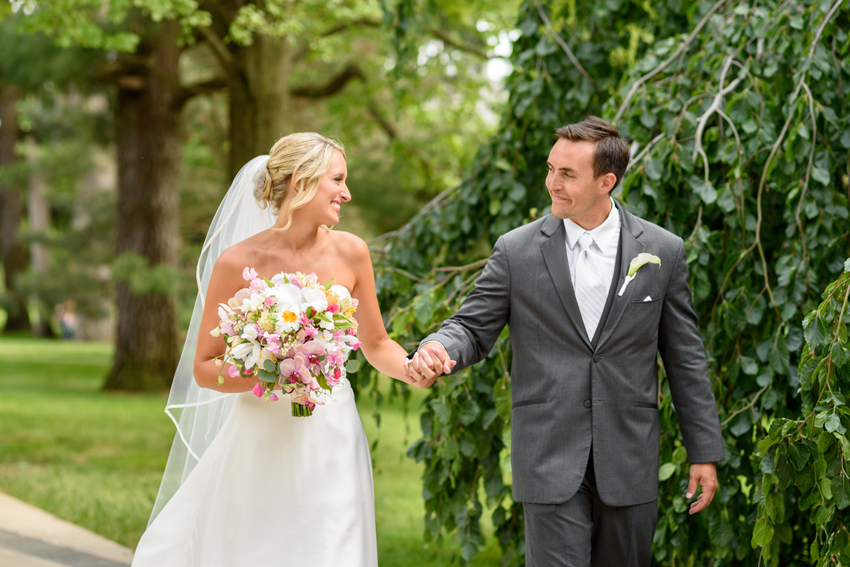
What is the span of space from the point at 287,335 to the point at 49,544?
3342mm

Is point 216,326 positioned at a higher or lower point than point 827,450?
higher

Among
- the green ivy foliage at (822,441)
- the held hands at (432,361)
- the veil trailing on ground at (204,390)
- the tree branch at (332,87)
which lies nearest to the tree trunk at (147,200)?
the tree branch at (332,87)

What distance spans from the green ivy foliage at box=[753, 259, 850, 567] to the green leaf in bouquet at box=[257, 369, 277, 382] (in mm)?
1482

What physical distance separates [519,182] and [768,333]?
1607 millimetres

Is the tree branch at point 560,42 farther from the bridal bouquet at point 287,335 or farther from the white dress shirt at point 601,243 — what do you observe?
the bridal bouquet at point 287,335

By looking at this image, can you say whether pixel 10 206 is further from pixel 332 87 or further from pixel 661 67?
pixel 661 67

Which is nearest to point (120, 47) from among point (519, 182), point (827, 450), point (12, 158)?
point (519, 182)

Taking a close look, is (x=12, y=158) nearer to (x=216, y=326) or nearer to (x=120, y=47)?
(x=120, y=47)

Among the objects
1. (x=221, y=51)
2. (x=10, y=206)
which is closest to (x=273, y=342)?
(x=221, y=51)

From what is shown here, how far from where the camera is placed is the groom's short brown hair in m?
2.63

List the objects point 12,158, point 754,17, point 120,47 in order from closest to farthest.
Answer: point 754,17
point 120,47
point 12,158

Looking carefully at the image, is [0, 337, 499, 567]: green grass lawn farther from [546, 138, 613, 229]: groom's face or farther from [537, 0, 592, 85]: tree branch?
[537, 0, 592, 85]: tree branch

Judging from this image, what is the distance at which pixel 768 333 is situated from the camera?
3.38m

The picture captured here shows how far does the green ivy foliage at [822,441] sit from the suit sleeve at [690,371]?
16 cm
